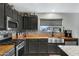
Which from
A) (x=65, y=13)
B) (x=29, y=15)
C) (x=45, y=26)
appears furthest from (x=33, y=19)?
(x=65, y=13)

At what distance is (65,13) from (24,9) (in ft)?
4.78

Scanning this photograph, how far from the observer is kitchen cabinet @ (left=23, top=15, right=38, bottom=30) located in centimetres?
526

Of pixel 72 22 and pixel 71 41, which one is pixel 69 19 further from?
pixel 71 41

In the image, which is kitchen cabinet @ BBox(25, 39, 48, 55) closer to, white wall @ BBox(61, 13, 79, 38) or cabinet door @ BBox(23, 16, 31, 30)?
cabinet door @ BBox(23, 16, 31, 30)

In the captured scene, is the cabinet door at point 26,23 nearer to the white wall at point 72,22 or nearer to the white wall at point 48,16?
the white wall at point 48,16

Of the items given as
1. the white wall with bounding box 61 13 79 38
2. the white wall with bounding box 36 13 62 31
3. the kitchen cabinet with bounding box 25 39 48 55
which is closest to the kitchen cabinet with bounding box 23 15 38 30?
the white wall with bounding box 36 13 62 31

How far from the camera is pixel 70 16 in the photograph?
196 inches

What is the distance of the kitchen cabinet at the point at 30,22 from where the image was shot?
5258 mm

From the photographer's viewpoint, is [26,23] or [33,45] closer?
[33,45]

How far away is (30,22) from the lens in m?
5.30

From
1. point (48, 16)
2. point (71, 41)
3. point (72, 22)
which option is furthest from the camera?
point (48, 16)

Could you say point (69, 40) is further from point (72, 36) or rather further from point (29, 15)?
point (29, 15)

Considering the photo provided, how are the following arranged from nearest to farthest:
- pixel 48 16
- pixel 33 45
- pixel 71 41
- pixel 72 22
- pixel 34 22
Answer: pixel 71 41, pixel 33 45, pixel 72 22, pixel 34 22, pixel 48 16

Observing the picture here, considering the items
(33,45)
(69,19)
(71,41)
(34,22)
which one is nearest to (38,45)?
(33,45)
